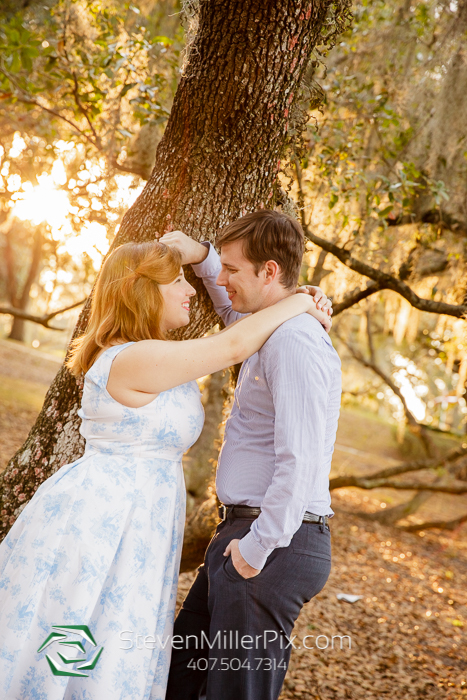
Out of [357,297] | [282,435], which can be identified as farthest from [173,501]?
[357,297]

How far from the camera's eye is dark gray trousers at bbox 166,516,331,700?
202 cm

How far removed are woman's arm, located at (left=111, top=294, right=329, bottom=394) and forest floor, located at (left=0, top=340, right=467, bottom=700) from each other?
284 cm

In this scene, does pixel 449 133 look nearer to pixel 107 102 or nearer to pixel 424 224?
pixel 424 224

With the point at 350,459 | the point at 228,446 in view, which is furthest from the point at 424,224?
the point at 350,459

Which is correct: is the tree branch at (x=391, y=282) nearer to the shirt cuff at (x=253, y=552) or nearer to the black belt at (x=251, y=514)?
the black belt at (x=251, y=514)

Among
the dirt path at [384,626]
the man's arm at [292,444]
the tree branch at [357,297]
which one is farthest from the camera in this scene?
the tree branch at [357,297]

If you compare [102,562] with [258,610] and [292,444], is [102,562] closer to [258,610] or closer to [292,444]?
[258,610]

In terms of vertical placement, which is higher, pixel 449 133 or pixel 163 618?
pixel 449 133

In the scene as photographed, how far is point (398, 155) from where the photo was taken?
5.27 metres

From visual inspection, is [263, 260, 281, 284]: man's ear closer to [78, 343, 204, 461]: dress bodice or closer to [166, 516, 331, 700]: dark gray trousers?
[78, 343, 204, 461]: dress bodice

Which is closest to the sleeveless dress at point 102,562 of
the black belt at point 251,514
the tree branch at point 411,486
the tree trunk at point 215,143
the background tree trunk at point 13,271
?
the black belt at point 251,514

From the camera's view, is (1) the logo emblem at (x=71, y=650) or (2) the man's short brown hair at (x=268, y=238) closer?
(1) the logo emblem at (x=71, y=650)

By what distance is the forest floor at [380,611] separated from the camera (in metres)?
4.24

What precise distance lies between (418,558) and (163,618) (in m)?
6.90
